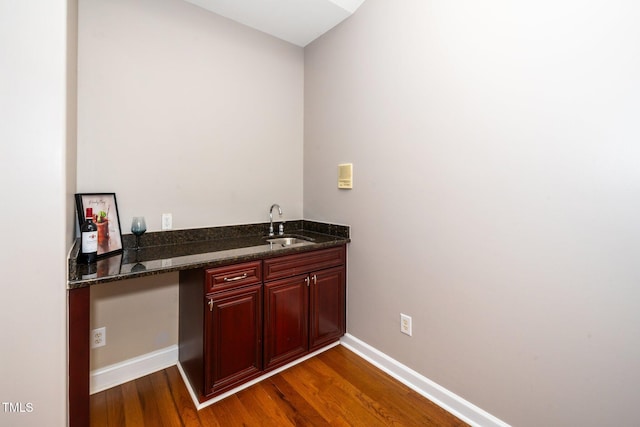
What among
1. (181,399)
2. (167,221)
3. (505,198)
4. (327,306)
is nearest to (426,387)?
(327,306)

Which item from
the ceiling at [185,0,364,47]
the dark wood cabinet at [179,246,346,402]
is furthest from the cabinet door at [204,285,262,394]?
the ceiling at [185,0,364,47]

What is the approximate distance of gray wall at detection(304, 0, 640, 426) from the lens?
45.4 inches

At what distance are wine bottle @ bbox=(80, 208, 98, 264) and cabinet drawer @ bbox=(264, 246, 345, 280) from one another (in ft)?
3.06

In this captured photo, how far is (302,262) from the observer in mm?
2076

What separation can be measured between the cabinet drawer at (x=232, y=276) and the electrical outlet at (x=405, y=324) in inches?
40.7

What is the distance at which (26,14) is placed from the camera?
3.58 ft

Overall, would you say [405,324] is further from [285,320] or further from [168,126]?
[168,126]

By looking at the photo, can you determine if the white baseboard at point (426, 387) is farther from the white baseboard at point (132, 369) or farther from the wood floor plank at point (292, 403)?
the white baseboard at point (132, 369)

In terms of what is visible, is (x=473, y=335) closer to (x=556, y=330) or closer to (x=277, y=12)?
(x=556, y=330)

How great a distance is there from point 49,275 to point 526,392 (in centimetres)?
225

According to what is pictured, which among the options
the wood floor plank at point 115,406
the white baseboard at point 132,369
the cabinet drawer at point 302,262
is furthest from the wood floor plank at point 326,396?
the wood floor plank at point 115,406

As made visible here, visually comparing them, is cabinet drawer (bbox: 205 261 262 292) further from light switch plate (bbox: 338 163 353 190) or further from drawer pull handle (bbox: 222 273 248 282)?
light switch plate (bbox: 338 163 353 190)

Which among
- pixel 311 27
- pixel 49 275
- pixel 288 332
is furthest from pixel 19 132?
pixel 311 27

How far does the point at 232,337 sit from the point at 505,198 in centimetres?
175
